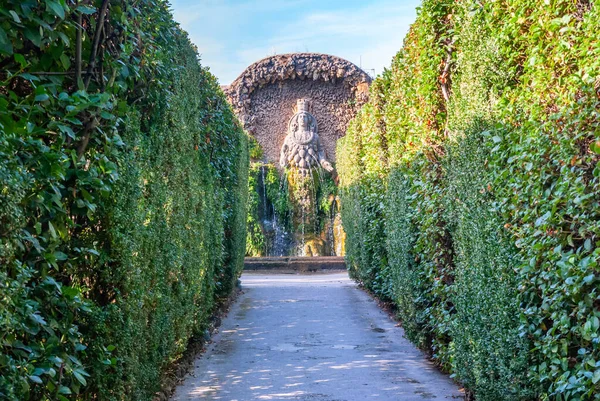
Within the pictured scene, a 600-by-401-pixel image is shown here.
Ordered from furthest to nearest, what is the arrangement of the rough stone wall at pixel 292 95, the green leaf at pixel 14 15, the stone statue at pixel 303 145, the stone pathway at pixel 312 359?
the rough stone wall at pixel 292 95 < the stone statue at pixel 303 145 < the stone pathway at pixel 312 359 < the green leaf at pixel 14 15

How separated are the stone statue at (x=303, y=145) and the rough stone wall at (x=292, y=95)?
0.61m

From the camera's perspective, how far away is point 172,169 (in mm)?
5215

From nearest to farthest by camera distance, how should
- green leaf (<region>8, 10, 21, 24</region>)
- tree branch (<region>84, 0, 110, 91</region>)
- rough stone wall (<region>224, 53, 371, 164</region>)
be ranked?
green leaf (<region>8, 10, 21, 24</region>) → tree branch (<region>84, 0, 110, 91</region>) → rough stone wall (<region>224, 53, 371, 164</region>)

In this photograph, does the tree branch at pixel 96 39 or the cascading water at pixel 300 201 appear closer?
the tree branch at pixel 96 39

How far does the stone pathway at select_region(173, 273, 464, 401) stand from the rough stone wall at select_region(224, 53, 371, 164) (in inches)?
530

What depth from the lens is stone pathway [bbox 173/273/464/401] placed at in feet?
18.0

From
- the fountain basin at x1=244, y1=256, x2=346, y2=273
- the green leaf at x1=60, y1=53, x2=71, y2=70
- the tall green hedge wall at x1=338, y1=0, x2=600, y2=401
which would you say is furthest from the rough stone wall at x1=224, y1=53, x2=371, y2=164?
the green leaf at x1=60, y1=53, x2=71, y2=70

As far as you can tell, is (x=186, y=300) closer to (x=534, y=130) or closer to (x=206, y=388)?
(x=206, y=388)

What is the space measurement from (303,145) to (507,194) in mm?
18835

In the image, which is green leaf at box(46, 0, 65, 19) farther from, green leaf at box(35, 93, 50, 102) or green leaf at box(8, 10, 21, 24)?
green leaf at box(35, 93, 50, 102)

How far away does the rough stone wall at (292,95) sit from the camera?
76.3 ft

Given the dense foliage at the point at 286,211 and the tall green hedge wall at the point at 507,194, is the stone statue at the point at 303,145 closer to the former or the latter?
the dense foliage at the point at 286,211

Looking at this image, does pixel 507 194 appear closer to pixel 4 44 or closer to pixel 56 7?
pixel 56 7

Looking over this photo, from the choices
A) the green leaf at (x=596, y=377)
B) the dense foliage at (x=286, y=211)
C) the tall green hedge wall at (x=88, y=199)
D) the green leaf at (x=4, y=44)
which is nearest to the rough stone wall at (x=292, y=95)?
the dense foliage at (x=286, y=211)
